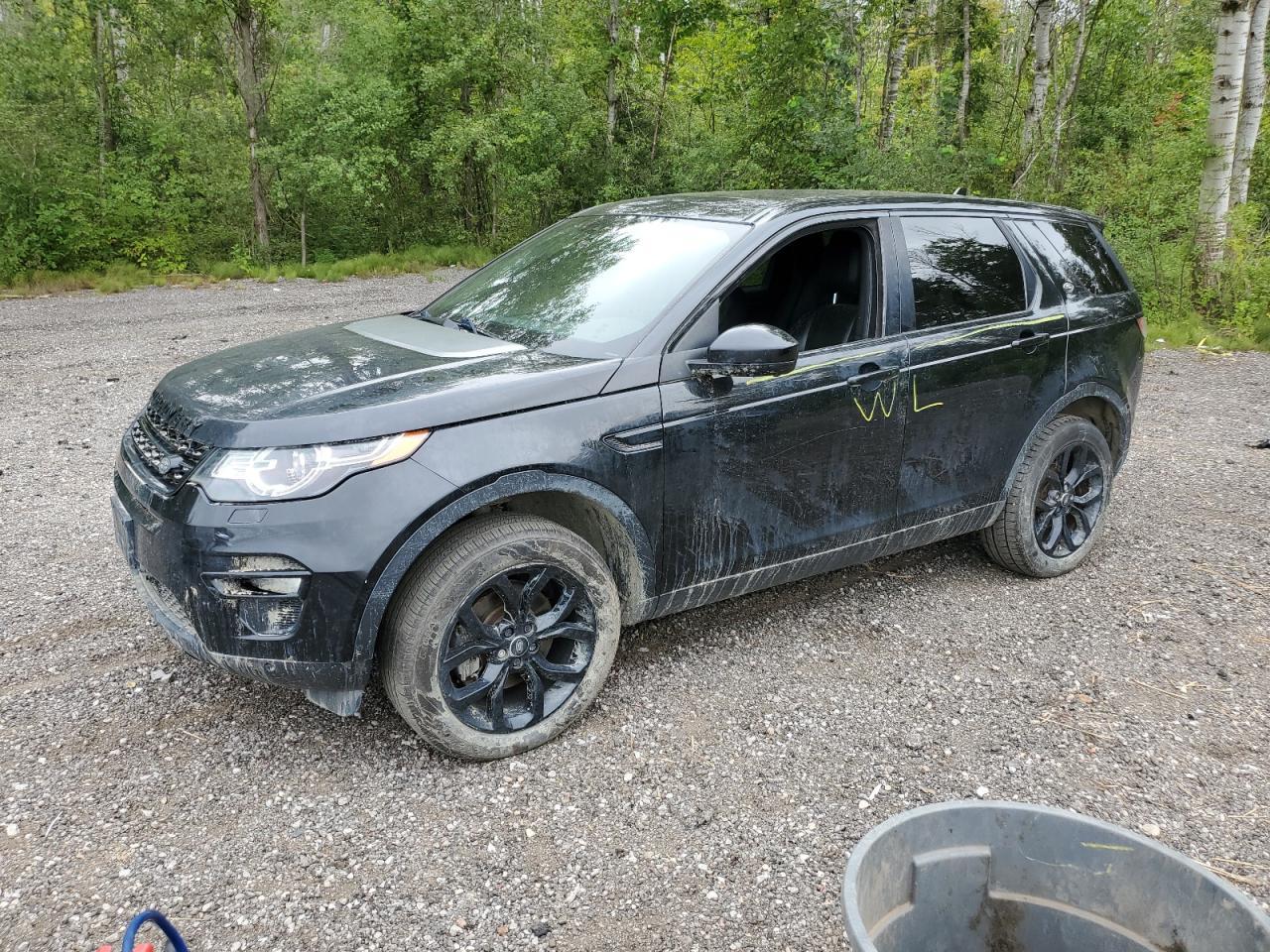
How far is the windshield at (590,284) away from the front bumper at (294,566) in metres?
0.98

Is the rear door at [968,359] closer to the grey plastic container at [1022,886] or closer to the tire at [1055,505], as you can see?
the tire at [1055,505]

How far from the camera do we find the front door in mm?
3449

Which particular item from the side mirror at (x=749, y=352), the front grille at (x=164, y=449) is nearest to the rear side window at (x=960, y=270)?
the side mirror at (x=749, y=352)

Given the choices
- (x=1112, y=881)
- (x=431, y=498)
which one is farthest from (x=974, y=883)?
(x=431, y=498)

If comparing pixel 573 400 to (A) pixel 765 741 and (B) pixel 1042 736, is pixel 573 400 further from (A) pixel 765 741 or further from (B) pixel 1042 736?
(B) pixel 1042 736

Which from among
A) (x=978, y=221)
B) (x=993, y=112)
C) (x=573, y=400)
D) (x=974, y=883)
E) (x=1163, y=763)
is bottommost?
(x=1163, y=763)

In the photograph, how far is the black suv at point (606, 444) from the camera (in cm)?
288

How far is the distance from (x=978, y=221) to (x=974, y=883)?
321cm

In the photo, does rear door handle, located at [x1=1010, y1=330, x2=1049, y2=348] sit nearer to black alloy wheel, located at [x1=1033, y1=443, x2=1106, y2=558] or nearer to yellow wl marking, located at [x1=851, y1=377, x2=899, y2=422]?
black alloy wheel, located at [x1=1033, y1=443, x2=1106, y2=558]

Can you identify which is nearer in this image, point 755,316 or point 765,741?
point 765,741

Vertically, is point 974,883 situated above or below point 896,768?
above

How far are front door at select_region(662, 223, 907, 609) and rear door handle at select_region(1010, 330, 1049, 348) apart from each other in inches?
29.0

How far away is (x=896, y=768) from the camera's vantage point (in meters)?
3.28

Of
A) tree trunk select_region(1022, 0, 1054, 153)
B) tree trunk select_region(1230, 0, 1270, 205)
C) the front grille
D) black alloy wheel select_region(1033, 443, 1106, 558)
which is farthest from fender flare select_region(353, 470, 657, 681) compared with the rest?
tree trunk select_region(1022, 0, 1054, 153)
